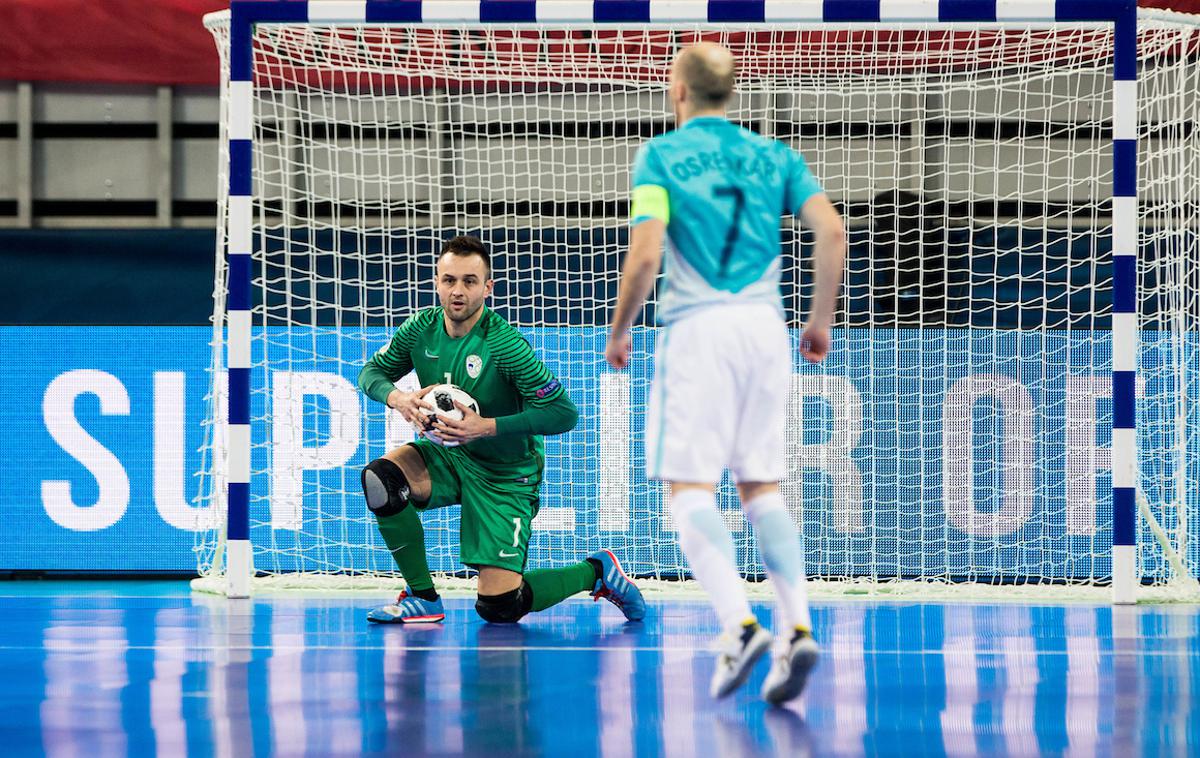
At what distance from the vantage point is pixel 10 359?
6891 mm

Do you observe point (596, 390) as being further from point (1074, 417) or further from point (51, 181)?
point (51, 181)

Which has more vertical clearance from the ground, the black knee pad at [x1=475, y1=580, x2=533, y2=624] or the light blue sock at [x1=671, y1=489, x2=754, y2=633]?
the light blue sock at [x1=671, y1=489, x2=754, y2=633]

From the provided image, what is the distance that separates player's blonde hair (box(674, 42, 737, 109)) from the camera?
3496 mm

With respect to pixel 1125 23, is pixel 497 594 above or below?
below

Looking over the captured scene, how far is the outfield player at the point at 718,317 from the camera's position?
342cm

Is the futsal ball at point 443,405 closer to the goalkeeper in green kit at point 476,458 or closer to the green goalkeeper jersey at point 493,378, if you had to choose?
the goalkeeper in green kit at point 476,458

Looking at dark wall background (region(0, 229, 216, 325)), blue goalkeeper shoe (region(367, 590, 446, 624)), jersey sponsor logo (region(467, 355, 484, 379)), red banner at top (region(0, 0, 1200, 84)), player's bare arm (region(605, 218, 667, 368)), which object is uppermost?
red banner at top (region(0, 0, 1200, 84))

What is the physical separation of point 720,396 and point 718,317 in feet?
0.65

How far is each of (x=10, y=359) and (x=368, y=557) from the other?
2.05m

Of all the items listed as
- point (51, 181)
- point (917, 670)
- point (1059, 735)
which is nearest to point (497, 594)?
point (917, 670)

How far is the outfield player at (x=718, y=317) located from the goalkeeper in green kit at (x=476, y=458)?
1570mm

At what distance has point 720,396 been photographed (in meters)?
3.43

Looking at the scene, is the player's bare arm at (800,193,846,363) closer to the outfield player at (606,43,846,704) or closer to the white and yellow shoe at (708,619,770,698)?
the outfield player at (606,43,846,704)

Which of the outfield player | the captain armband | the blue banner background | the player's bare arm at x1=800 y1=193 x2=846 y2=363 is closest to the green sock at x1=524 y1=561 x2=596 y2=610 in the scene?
the blue banner background
